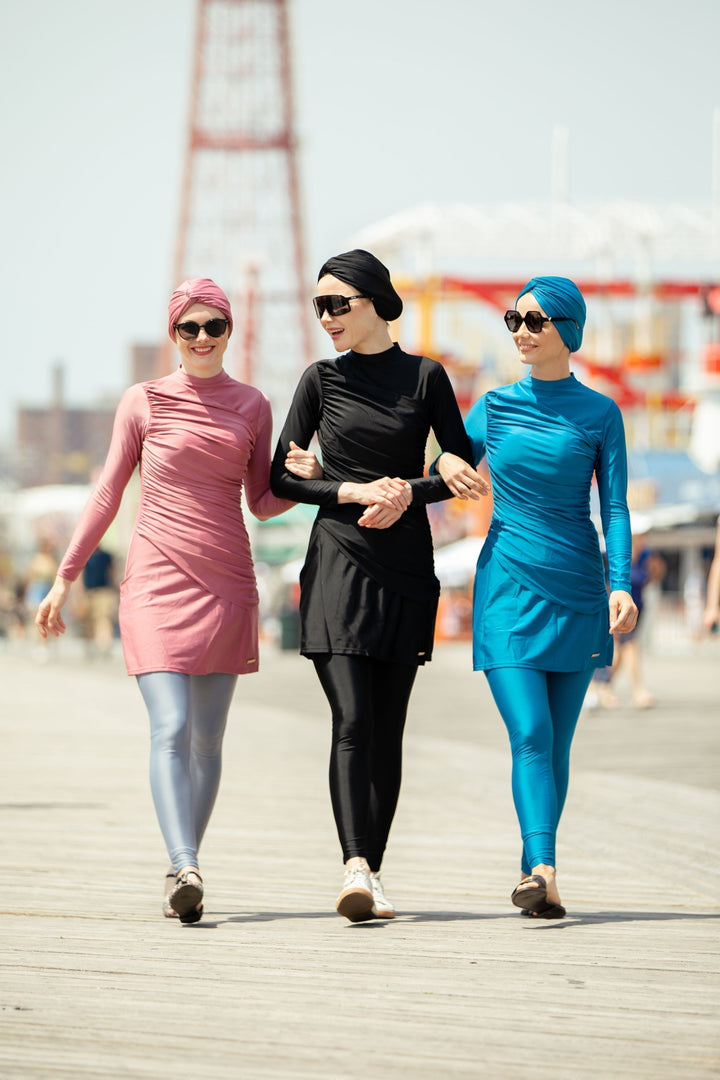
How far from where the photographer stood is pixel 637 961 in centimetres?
457

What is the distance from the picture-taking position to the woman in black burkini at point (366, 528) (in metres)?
5.20

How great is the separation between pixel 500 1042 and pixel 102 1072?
808mm

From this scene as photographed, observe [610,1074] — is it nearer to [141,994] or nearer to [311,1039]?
[311,1039]

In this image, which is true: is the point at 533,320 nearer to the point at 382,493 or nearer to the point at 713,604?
the point at 382,493

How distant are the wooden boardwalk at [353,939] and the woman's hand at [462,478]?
121 cm

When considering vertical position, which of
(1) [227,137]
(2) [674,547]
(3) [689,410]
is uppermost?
(1) [227,137]

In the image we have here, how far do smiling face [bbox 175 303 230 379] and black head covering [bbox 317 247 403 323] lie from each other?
0.36m

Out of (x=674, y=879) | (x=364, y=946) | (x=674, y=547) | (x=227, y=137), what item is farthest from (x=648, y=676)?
(x=227, y=137)

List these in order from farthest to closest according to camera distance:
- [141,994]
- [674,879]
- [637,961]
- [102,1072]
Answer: [674,879]
[637,961]
[141,994]
[102,1072]

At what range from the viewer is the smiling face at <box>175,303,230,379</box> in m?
5.41

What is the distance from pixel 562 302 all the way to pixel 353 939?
193 cm

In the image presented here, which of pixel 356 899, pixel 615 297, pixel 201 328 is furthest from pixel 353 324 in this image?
pixel 615 297

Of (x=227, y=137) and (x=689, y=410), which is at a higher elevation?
(x=227, y=137)

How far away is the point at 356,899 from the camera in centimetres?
499
